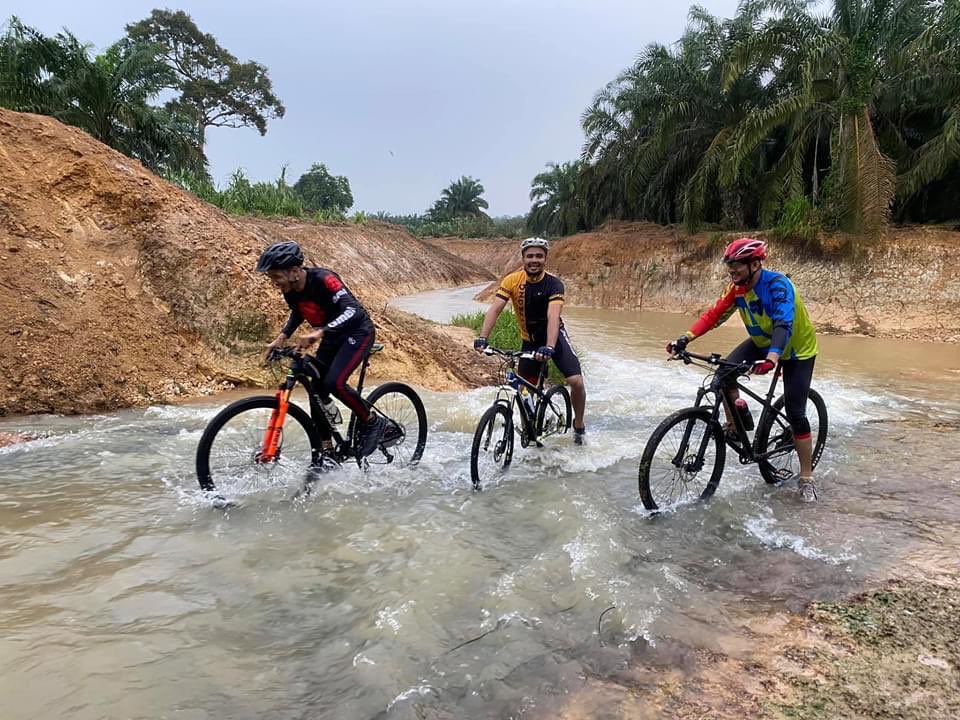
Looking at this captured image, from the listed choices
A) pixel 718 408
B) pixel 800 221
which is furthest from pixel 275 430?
pixel 800 221

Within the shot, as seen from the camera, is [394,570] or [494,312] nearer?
[394,570]

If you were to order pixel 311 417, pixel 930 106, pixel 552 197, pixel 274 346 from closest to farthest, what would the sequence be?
pixel 274 346, pixel 311 417, pixel 930 106, pixel 552 197

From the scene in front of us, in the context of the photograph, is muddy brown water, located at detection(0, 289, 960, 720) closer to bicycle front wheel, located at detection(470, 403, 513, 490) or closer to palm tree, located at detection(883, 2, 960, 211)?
bicycle front wheel, located at detection(470, 403, 513, 490)

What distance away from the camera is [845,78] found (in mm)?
18594

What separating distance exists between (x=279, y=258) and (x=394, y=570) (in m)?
2.32

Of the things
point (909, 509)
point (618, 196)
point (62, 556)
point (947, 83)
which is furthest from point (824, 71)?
point (62, 556)

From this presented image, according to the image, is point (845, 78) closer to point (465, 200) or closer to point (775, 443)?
point (775, 443)

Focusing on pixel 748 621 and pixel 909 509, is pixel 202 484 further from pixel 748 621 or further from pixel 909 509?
pixel 909 509

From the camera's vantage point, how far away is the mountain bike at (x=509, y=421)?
5195mm

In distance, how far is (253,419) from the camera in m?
4.56

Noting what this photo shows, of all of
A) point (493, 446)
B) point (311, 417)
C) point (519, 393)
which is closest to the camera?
point (311, 417)

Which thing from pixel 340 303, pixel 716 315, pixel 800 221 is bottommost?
pixel 716 315

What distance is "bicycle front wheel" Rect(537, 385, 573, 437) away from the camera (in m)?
5.93

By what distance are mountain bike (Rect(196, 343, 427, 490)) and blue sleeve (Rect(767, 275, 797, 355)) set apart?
3151 millimetres
